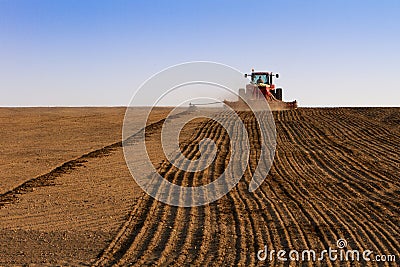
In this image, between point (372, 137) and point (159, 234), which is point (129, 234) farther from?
point (372, 137)

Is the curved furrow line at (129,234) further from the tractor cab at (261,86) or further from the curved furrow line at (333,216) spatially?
the tractor cab at (261,86)

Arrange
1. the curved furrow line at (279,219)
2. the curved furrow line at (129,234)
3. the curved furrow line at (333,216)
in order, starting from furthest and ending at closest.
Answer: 1. the curved furrow line at (333,216)
2. the curved furrow line at (279,219)
3. the curved furrow line at (129,234)

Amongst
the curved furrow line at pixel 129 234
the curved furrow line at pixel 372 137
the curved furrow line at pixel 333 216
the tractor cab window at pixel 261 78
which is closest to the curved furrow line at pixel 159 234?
the curved furrow line at pixel 129 234

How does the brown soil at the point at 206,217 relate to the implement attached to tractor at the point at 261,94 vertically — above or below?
below

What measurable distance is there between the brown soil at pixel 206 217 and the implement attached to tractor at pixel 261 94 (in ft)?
61.0

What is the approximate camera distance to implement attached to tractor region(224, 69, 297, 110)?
35000 millimetres

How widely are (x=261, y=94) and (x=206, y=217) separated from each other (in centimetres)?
2575

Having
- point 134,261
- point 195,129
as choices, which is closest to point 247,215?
point 134,261

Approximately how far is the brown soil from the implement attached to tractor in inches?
732

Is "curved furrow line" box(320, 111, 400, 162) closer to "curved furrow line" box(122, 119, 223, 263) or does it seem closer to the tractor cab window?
"curved furrow line" box(122, 119, 223, 263)

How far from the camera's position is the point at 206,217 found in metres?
9.48

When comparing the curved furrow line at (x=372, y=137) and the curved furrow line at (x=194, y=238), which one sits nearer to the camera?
the curved furrow line at (x=194, y=238)

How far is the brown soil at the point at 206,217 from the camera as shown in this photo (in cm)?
754

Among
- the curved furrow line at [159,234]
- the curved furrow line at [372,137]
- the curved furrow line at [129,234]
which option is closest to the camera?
the curved furrow line at [129,234]
